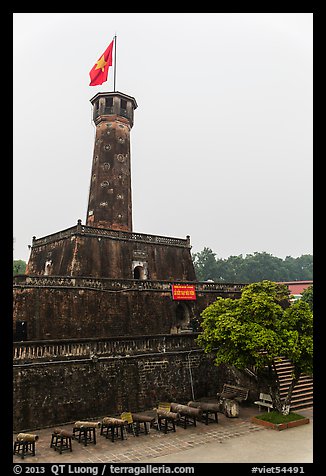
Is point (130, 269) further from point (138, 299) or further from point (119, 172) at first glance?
point (119, 172)

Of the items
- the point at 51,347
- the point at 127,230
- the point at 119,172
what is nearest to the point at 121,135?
the point at 119,172

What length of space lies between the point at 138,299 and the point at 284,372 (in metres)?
7.67

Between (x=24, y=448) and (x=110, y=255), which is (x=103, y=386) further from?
(x=110, y=255)

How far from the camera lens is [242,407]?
595 inches

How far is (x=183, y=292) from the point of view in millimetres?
20969

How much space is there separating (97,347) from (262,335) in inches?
235

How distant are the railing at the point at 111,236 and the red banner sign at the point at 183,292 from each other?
490cm

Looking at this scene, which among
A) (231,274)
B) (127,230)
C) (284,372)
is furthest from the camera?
(231,274)

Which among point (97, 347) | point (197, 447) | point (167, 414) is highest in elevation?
point (97, 347)

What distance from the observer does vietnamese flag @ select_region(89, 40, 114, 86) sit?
2450cm

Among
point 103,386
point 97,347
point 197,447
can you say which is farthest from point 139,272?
point 197,447

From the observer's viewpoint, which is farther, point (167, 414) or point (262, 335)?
point (262, 335)

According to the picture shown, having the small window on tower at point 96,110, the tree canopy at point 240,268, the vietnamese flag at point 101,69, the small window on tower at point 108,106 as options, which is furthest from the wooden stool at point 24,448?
Result: the tree canopy at point 240,268
